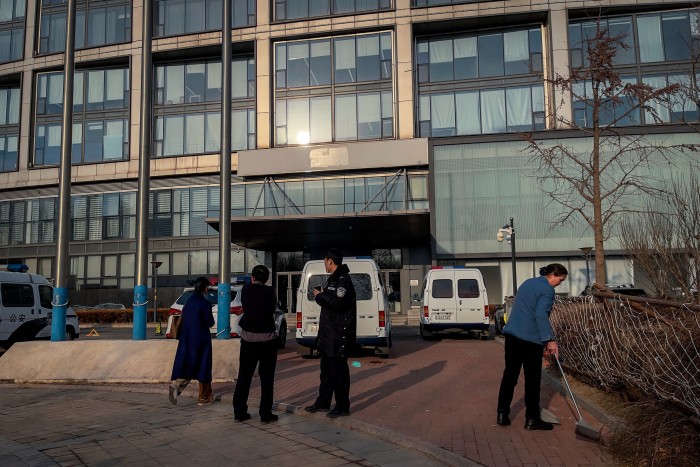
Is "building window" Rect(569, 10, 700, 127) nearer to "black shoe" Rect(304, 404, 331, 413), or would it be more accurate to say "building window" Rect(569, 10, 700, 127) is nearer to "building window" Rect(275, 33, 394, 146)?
"building window" Rect(275, 33, 394, 146)

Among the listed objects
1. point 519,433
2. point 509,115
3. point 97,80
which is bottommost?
point 519,433

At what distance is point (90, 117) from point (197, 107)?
7283 mm

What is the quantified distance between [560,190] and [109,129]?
27.1 metres

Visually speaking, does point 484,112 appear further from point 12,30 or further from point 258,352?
point 12,30

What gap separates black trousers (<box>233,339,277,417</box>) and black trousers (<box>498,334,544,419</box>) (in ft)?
8.26

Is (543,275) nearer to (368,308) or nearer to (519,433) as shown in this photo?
(519,433)

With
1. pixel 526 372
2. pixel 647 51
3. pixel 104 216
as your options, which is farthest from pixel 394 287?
pixel 526 372

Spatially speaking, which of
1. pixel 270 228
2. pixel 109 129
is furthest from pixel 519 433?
pixel 109 129

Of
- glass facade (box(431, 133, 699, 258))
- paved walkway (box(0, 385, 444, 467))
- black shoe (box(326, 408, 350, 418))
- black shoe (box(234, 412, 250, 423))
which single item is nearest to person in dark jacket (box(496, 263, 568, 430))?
paved walkway (box(0, 385, 444, 467))

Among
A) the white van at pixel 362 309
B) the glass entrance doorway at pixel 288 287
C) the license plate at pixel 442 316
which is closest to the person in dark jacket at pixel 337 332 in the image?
the white van at pixel 362 309

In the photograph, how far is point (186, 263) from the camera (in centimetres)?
3712

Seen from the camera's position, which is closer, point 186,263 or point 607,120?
point 607,120

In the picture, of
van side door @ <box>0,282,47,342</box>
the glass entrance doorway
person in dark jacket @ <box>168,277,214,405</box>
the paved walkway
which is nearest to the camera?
the paved walkway

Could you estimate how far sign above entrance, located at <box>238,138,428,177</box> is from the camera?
1289 inches
